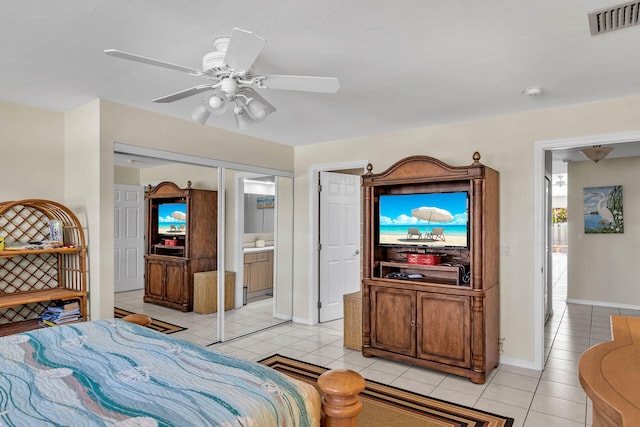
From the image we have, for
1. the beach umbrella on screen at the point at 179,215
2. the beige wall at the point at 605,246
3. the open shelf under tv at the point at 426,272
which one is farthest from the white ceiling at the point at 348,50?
the beige wall at the point at 605,246

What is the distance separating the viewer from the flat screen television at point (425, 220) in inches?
147

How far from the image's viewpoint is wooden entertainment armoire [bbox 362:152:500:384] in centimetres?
339

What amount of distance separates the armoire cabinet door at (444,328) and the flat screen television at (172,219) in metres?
2.44

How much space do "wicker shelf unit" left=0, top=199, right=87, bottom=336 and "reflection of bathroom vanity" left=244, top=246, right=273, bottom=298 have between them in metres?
1.82

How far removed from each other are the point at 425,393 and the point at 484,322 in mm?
769

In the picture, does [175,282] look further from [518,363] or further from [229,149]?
[518,363]

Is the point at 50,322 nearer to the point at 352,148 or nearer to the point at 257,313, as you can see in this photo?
the point at 257,313

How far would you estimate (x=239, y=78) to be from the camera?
6.82ft

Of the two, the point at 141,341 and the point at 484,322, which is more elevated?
the point at 141,341

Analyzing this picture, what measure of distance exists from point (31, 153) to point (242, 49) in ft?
9.08

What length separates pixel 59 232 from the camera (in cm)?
335

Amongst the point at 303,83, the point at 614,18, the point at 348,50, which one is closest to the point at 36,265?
the point at 303,83

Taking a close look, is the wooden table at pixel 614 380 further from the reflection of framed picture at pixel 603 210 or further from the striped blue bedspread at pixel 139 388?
the reflection of framed picture at pixel 603 210

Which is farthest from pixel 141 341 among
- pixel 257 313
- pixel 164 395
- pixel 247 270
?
pixel 257 313
